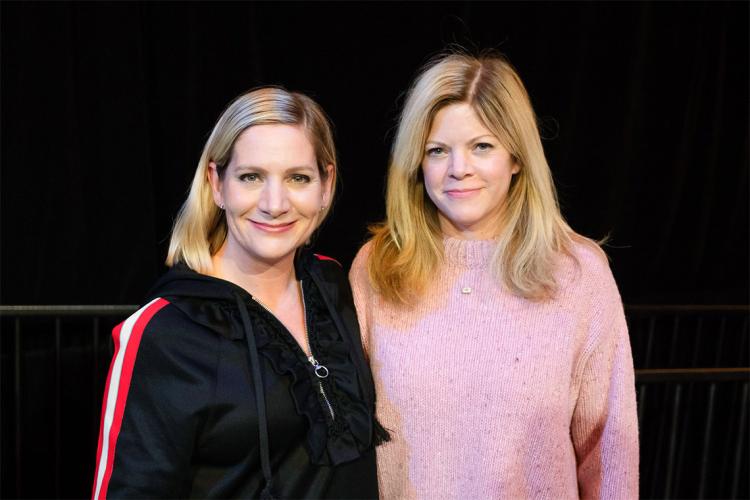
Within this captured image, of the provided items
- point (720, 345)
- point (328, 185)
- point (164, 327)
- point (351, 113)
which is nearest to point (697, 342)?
point (720, 345)

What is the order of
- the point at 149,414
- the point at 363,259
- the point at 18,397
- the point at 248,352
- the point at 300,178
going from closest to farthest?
the point at 149,414 → the point at 248,352 → the point at 300,178 → the point at 363,259 → the point at 18,397

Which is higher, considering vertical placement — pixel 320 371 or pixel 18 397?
pixel 320 371

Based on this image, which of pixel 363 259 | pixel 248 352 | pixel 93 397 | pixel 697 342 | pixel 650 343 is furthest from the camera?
pixel 697 342

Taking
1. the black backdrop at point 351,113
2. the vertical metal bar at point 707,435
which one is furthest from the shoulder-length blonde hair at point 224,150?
the vertical metal bar at point 707,435

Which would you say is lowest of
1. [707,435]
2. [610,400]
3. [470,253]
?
[707,435]

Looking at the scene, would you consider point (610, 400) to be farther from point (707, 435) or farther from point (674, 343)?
point (674, 343)

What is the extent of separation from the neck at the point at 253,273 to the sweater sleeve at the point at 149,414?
9.2 inches

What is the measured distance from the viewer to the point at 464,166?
5.61ft

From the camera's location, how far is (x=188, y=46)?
3.44 m

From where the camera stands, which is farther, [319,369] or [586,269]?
[586,269]

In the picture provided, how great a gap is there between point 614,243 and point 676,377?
7.05ft

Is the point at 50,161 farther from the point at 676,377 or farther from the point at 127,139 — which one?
the point at 676,377

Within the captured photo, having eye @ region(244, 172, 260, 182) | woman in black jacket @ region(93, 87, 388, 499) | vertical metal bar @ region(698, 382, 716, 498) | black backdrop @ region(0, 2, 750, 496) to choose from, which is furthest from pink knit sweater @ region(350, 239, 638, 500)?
black backdrop @ region(0, 2, 750, 496)

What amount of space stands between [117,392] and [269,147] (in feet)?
1.87
